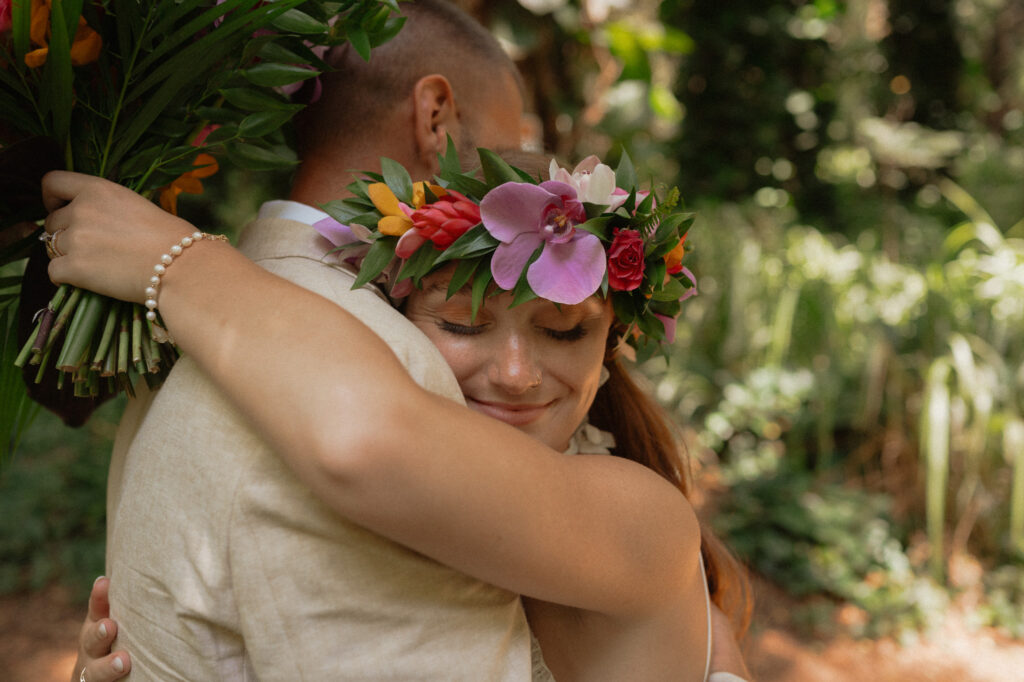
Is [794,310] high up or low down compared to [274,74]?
down

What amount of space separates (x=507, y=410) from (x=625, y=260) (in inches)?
13.2

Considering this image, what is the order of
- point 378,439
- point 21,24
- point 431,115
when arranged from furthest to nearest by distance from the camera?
1. point 431,115
2. point 21,24
3. point 378,439

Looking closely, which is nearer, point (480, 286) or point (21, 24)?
point (21, 24)

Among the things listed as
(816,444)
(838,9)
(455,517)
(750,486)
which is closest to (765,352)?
(816,444)

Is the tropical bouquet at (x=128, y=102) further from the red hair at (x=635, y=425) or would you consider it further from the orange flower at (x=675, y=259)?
the red hair at (x=635, y=425)

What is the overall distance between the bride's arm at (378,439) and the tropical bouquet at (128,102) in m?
0.10

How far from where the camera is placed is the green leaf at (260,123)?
54.8 inches

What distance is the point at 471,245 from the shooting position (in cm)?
134

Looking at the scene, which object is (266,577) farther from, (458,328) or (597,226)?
(597,226)

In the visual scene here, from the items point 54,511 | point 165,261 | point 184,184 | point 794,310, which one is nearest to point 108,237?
point 165,261

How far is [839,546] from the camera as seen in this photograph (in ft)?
15.8

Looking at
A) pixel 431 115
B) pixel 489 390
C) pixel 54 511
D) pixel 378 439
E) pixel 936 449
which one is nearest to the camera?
pixel 378 439

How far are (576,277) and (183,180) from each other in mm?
769

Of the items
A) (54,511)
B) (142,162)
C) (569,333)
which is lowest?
(54,511)
